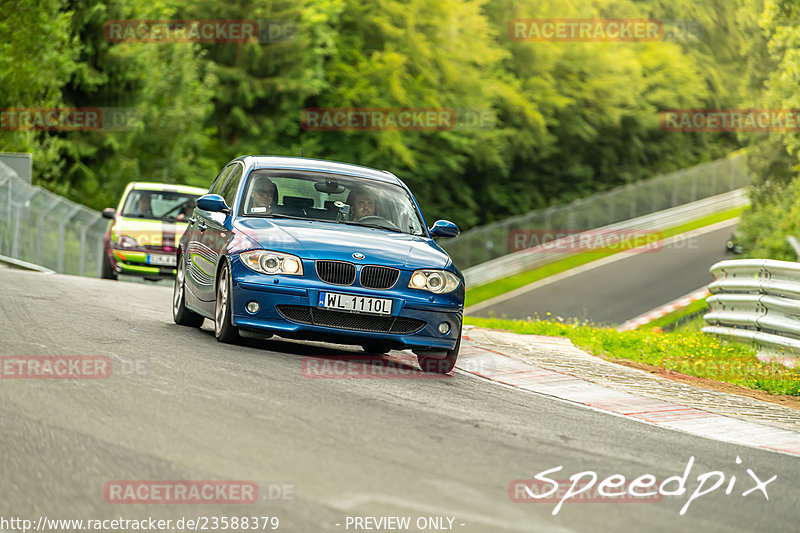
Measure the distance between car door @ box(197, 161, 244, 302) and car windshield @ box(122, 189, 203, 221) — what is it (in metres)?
10.7

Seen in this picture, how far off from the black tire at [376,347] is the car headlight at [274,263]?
2.87 feet

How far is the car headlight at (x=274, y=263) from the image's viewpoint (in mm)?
9914

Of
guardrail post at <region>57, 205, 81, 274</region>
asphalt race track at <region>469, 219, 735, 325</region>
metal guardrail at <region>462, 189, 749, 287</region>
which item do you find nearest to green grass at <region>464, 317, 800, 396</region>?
guardrail post at <region>57, 205, 81, 274</region>

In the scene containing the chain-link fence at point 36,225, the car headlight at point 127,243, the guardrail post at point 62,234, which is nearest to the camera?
the car headlight at point 127,243

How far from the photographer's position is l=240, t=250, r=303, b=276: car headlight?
9.91 m

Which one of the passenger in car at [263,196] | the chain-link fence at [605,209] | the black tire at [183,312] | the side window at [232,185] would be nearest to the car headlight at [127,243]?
the black tire at [183,312]

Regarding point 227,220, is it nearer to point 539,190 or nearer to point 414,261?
point 414,261

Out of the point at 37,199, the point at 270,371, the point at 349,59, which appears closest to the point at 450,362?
the point at 270,371

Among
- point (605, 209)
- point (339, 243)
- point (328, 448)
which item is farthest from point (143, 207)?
point (605, 209)

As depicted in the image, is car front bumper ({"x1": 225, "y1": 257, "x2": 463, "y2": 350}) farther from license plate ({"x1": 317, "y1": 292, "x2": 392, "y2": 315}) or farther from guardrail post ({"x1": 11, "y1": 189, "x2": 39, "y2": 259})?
guardrail post ({"x1": 11, "y1": 189, "x2": 39, "y2": 259})

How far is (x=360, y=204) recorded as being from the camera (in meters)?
11.3

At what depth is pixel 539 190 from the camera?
65500 mm

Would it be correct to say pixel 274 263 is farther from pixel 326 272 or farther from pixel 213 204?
pixel 213 204

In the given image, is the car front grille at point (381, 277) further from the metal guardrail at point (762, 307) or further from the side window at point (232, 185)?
the metal guardrail at point (762, 307)
